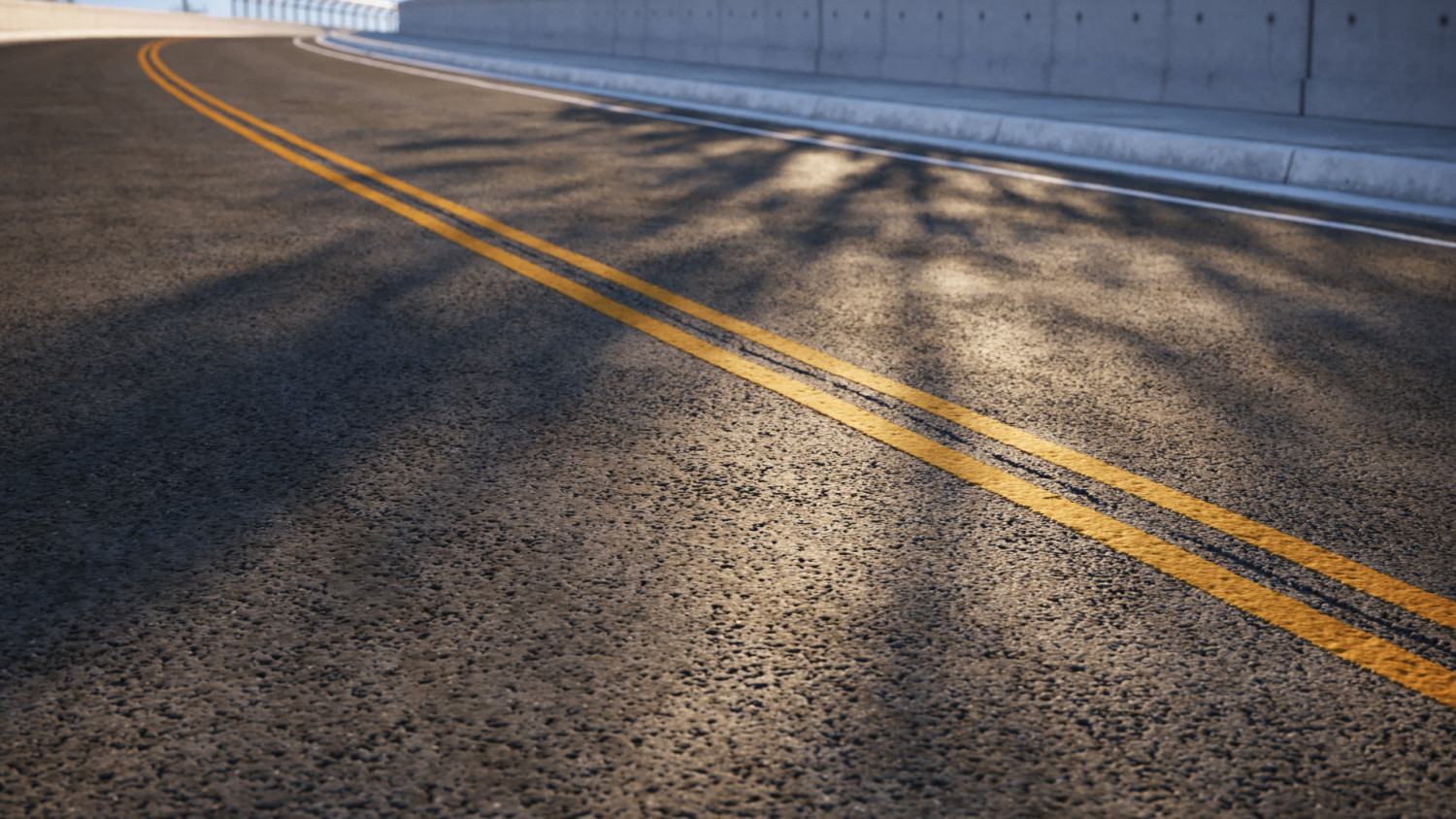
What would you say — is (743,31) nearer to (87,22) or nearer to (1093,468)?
(1093,468)

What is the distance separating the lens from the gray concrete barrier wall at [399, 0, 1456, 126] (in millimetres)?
12461

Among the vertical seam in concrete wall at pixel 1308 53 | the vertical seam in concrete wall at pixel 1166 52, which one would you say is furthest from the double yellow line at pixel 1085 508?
the vertical seam in concrete wall at pixel 1166 52

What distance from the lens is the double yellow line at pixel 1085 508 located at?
2559mm

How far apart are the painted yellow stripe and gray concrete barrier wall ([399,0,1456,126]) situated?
10138 millimetres

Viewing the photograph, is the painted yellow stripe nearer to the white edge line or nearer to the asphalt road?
the asphalt road

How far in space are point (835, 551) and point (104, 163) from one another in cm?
813

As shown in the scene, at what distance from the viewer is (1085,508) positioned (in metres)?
3.23

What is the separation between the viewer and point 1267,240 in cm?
721

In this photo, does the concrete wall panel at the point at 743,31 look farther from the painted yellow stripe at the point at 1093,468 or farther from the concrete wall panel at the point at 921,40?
the painted yellow stripe at the point at 1093,468

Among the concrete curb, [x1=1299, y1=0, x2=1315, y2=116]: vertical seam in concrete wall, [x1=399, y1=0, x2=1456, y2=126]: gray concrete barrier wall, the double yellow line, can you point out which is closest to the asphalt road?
the double yellow line

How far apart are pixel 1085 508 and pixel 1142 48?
1363 cm

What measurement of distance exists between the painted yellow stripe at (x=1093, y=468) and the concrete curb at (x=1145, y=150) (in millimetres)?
5672

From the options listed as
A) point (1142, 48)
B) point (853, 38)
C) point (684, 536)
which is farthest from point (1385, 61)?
point (684, 536)

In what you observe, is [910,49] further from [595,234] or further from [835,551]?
[835,551]
